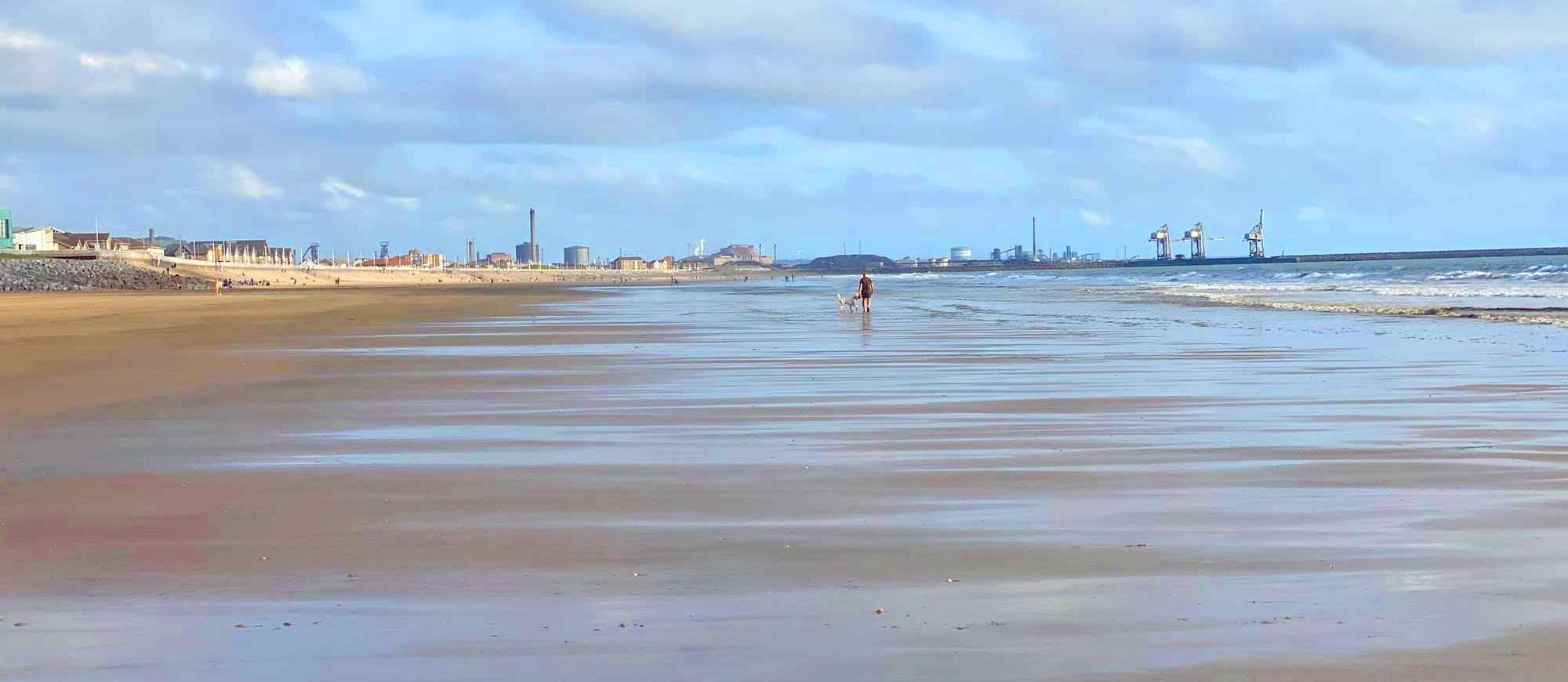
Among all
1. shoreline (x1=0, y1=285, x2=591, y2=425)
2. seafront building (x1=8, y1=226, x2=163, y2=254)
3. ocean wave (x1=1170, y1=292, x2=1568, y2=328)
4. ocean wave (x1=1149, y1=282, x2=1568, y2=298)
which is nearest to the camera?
shoreline (x1=0, y1=285, x2=591, y2=425)

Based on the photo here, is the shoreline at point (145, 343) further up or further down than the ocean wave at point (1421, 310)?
further up

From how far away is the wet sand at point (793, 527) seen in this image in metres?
4.65

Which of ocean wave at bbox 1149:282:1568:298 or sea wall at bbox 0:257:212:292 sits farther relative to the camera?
sea wall at bbox 0:257:212:292

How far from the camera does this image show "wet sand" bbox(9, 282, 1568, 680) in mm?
4648

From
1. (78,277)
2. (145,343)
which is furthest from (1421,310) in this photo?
(78,277)

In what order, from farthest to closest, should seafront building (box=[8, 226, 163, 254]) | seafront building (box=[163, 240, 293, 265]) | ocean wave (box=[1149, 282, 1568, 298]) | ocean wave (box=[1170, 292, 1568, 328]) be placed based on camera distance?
seafront building (box=[163, 240, 293, 265])
seafront building (box=[8, 226, 163, 254])
ocean wave (box=[1149, 282, 1568, 298])
ocean wave (box=[1170, 292, 1568, 328])

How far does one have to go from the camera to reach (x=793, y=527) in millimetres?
6918

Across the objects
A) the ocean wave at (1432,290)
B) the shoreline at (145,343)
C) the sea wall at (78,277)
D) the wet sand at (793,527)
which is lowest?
the wet sand at (793,527)

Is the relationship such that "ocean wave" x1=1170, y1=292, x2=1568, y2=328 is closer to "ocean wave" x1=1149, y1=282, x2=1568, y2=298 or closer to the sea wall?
"ocean wave" x1=1149, y1=282, x2=1568, y2=298

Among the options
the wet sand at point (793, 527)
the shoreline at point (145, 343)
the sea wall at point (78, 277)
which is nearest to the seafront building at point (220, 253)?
the sea wall at point (78, 277)

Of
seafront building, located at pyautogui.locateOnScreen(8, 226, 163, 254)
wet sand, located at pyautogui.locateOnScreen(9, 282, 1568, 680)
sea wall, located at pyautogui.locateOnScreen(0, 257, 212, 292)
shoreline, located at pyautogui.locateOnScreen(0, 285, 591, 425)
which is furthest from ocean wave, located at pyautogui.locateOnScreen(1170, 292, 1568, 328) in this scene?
seafront building, located at pyautogui.locateOnScreen(8, 226, 163, 254)

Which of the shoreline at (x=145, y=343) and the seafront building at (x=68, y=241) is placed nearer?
the shoreline at (x=145, y=343)

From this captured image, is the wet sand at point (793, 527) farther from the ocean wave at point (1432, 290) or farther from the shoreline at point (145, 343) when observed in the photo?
the ocean wave at point (1432, 290)

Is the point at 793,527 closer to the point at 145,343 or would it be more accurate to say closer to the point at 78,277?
the point at 145,343
